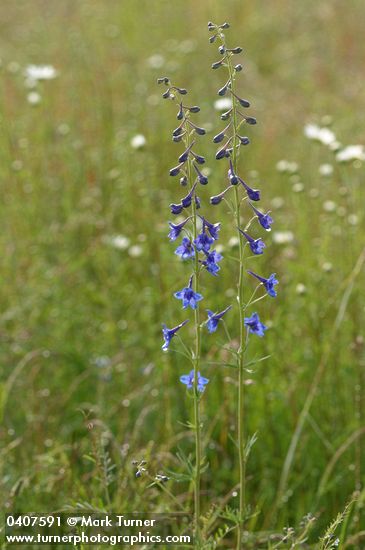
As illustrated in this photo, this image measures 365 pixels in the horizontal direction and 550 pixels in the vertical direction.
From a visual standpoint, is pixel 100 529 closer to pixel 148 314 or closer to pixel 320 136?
pixel 148 314

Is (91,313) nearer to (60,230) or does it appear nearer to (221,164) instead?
(60,230)

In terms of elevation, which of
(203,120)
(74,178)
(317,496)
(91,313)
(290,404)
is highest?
(203,120)

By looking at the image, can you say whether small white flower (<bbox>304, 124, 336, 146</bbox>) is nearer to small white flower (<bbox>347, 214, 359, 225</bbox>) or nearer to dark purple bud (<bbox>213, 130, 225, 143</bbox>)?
small white flower (<bbox>347, 214, 359, 225</bbox>)

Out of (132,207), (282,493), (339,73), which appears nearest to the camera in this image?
(282,493)

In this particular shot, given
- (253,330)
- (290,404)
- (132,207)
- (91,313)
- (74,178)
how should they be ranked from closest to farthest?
(253,330) < (290,404) < (91,313) < (132,207) < (74,178)

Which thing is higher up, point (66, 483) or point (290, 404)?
point (290, 404)

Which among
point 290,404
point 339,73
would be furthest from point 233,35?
point 290,404
